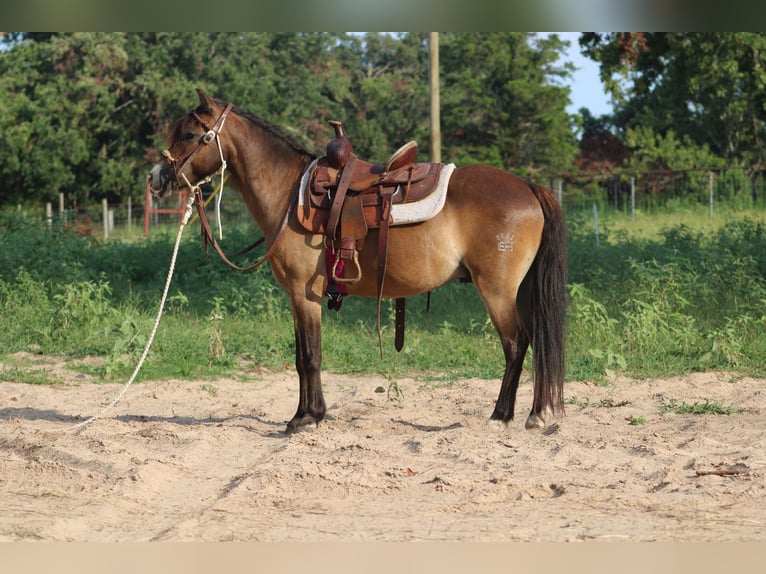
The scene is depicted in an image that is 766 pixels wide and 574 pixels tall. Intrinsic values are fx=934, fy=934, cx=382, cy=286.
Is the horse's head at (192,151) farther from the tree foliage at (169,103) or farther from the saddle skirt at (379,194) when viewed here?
the tree foliage at (169,103)

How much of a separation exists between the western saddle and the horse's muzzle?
2.92ft

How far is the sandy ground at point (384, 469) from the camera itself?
4.04m

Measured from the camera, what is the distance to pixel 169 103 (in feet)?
87.6

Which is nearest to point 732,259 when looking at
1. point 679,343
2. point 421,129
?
point 679,343

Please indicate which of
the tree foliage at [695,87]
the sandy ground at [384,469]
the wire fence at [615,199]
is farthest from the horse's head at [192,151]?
the wire fence at [615,199]

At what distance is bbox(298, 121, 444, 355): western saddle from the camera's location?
228 inches

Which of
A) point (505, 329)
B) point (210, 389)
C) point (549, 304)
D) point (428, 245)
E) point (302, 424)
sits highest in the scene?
point (428, 245)

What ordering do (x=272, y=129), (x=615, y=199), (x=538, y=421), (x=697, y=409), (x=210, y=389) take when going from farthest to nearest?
(x=615, y=199)
(x=210, y=389)
(x=697, y=409)
(x=272, y=129)
(x=538, y=421)

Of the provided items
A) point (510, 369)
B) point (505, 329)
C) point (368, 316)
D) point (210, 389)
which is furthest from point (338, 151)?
point (368, 316)

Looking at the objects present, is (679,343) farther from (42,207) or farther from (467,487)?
(42,207)

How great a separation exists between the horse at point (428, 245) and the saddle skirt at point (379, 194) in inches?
3.0

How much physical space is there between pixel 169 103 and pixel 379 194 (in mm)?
22238

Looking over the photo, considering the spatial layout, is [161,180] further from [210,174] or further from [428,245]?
[428,245]

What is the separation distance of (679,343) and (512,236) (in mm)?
3375
